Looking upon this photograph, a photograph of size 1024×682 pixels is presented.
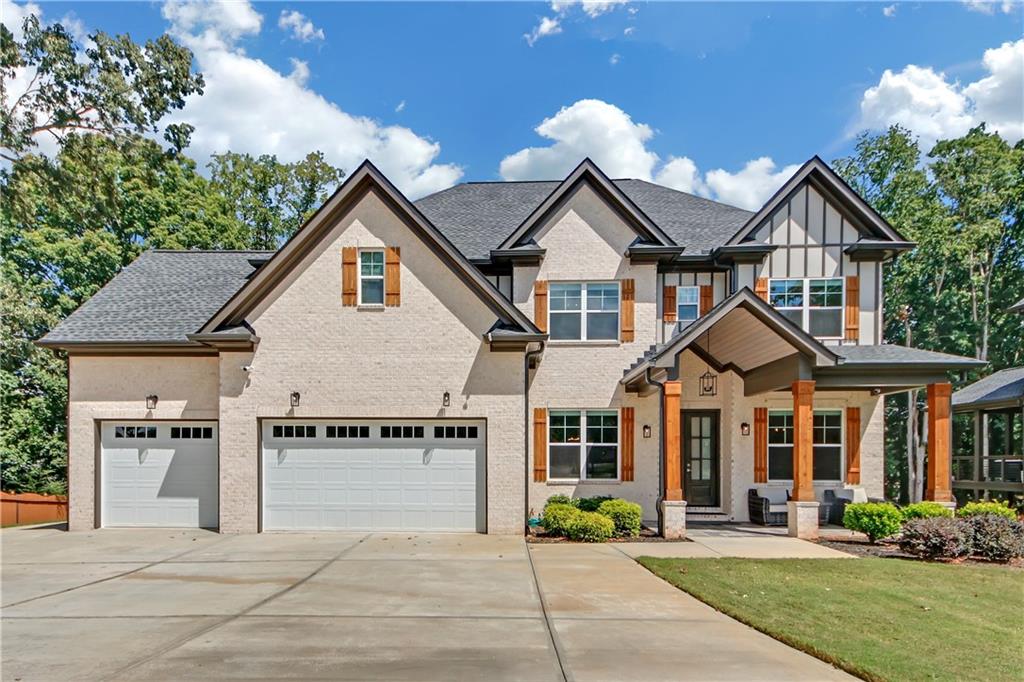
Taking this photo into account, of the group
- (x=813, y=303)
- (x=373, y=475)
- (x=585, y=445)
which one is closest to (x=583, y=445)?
(x=585, y=445)

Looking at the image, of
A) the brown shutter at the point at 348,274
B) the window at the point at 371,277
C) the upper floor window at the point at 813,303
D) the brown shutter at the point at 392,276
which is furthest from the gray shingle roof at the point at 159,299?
the upper floor window at the point at 813,303

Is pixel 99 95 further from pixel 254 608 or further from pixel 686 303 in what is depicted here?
pixel 686 303

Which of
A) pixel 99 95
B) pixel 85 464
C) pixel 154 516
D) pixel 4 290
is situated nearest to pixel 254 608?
pixel 154 516

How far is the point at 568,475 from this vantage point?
47.6 ft

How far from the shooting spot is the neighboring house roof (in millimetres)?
16828

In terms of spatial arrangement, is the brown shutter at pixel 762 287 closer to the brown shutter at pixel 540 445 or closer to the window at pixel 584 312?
the window at pixel 584 312

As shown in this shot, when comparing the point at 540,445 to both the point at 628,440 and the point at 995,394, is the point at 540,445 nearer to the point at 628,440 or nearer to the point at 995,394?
the point at 628,440

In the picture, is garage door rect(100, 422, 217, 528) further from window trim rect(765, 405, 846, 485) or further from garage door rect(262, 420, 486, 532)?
window trim rect(765, 405, 846, 485)

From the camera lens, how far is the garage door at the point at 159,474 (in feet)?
44.9

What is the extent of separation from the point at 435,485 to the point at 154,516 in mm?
6493

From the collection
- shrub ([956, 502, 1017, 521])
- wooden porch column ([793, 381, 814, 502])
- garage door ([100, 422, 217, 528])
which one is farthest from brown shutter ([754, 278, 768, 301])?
garage door ([100, 422, 217, 528])

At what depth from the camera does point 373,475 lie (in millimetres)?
13203

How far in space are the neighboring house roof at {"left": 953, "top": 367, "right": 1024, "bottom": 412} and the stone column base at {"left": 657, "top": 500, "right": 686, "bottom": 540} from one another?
36.4 ft

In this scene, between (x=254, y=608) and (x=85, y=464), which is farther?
(x=85, y=464)
